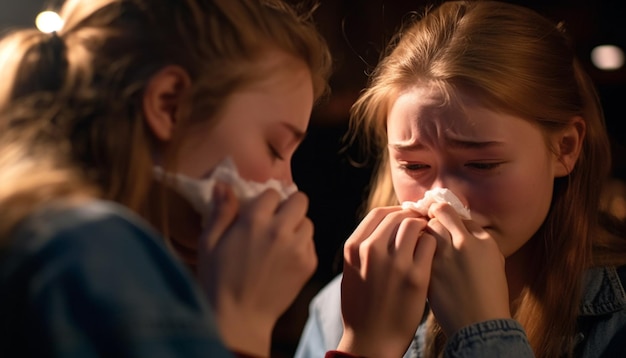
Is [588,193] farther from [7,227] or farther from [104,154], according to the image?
[7,227]

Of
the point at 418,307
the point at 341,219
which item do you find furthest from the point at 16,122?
the point at 341,219

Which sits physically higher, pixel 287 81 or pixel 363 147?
pixel 287 81

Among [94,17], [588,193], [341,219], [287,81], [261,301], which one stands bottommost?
[341,219]

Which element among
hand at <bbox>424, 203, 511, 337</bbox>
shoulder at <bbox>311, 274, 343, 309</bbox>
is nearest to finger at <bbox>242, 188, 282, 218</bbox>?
hand at <bbox>424, 203, 511, 337</bbox>

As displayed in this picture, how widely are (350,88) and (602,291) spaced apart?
4.92ft

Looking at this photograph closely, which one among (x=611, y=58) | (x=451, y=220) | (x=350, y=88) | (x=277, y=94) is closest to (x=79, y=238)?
(x=277, y=94)

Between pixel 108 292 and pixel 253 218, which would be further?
pixel 253 218

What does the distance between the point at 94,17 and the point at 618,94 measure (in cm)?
231

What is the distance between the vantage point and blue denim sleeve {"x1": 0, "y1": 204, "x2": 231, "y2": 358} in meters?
0.65

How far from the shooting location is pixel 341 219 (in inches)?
106

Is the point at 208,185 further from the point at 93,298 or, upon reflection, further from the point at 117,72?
the point at 93,298

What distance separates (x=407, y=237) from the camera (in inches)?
46.8

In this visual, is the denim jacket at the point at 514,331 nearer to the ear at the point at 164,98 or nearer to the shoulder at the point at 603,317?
the shoulder at the point at 603,317

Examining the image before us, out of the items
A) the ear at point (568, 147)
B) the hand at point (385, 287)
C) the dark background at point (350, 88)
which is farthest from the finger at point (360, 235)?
the dark background at point (350, 88)
